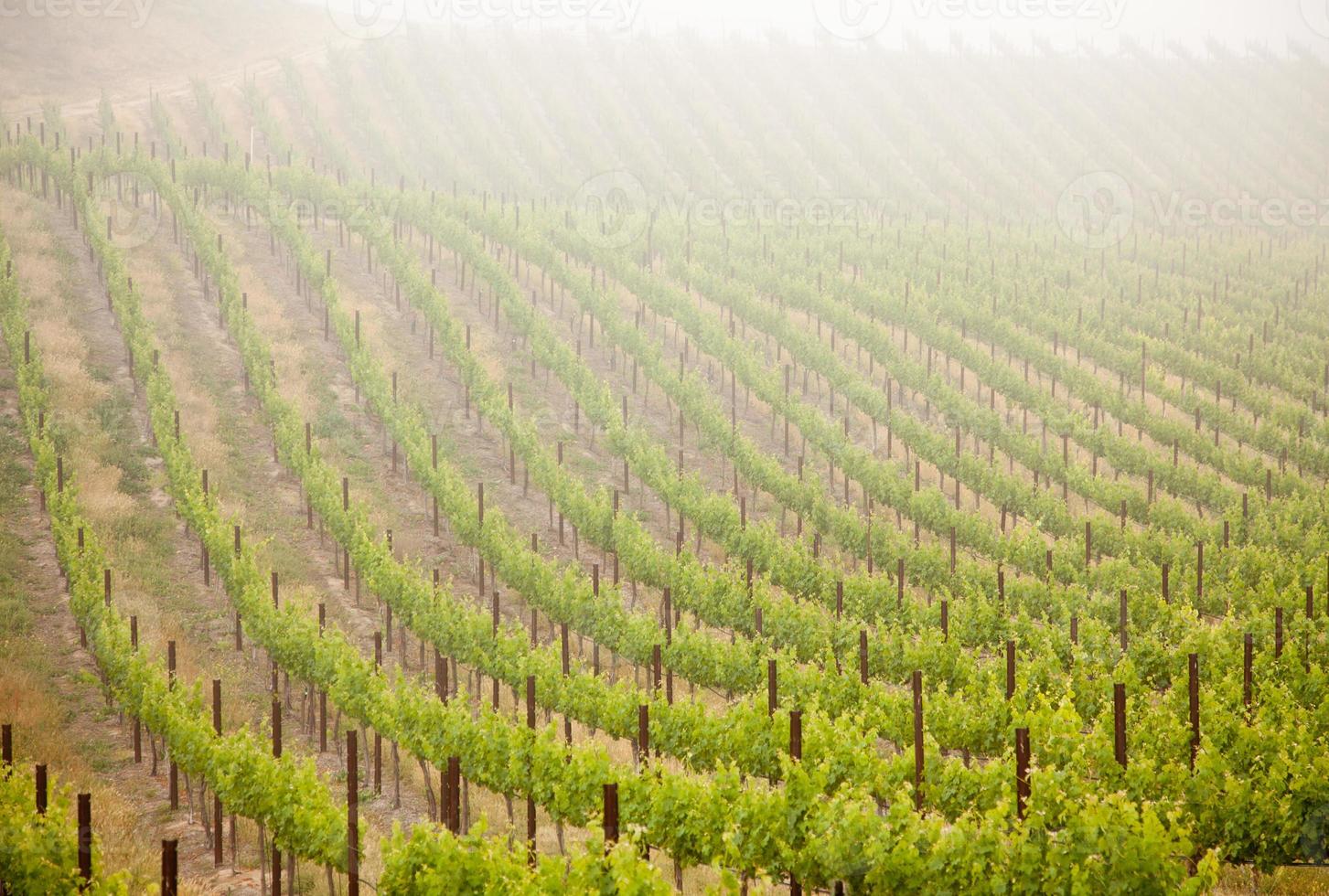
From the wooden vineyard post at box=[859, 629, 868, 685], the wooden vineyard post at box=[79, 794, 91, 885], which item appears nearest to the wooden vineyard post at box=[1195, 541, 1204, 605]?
the wooden vineyard post at box=[859, 629, 868, 685]

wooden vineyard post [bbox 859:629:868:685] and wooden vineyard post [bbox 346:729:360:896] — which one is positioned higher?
wooden vineyard post [bbox 859:629:868:685]

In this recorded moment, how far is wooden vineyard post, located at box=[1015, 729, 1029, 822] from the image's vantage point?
1279 cm

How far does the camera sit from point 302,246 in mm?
45531

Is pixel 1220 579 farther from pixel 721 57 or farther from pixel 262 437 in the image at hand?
pixel 721 57

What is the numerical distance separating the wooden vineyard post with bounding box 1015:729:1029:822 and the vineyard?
0.91ft

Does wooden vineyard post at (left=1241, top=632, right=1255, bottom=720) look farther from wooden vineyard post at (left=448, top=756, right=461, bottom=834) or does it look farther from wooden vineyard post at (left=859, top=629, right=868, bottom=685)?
wooden vineyard post at (left=448, top=756, right=461, bottom=834)

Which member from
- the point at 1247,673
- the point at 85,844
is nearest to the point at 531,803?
the point at 85,844

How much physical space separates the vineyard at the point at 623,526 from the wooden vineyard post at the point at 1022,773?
279mm

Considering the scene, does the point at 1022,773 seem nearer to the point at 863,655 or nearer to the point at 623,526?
the point at 863,655

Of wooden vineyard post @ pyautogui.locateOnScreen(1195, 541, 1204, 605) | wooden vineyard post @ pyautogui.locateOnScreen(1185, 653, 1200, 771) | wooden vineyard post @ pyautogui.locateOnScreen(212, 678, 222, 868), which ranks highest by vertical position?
wooden vineyard post @ pyautogui.locateOnScreen(1195, 541, 1204, 605)

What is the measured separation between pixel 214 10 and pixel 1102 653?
291 feet

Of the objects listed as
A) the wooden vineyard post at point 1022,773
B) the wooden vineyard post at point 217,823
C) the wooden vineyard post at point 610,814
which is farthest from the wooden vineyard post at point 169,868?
the wooden vineyard post at point 1022,773

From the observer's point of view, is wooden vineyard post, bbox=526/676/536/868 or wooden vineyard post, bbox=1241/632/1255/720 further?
wooden vineyard post, bbox=1241/632/1255/720

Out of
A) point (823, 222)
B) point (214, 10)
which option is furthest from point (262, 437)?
point (214, 10)
